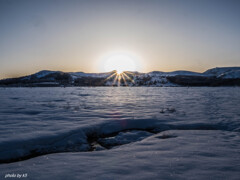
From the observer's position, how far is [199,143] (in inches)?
141

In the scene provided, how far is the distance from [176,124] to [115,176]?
14.0 feet

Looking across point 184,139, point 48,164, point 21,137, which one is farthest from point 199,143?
point 21,137

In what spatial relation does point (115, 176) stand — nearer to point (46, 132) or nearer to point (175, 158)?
point (175, 158)

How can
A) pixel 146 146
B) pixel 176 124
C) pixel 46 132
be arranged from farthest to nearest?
pixel 176 124, pixel 46 132, pixel 146 146

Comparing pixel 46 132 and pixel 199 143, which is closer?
pixel 199 143

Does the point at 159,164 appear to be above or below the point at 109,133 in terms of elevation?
above

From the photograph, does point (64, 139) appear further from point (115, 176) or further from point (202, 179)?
point (202, 179)

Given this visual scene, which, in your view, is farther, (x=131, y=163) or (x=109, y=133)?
(x=109, y=133)

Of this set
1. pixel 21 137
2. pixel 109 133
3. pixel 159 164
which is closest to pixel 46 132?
pixel 21 137

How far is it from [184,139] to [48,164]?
10.4ft

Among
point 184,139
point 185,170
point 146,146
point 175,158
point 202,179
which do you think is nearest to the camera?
point 202,179

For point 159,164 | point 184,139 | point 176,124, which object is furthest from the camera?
point 176,124

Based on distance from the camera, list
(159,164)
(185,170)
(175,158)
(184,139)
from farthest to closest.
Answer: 1. (184,139)
2. (175,158)
3. (159,164)
4. (185,170)

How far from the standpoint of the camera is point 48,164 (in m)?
2.59
